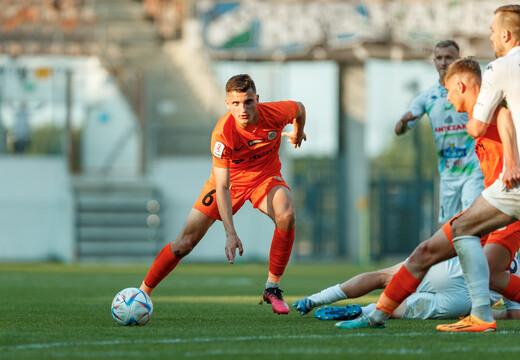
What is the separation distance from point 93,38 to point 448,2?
9664 millimetres

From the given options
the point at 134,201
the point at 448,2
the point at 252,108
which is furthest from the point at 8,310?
the point at 448,2

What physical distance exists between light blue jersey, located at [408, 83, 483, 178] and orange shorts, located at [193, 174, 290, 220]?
1.78 metres

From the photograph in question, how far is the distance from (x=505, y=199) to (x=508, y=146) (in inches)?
12.4

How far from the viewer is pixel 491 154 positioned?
6.09 m

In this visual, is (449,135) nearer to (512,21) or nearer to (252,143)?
(252,143)

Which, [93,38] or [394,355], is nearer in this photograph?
[394,355]

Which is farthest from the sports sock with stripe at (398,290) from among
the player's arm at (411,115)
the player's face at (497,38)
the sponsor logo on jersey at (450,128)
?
the sponsor logo on jersey at (450,128)

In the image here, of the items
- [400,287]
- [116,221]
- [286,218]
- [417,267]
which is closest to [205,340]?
[400,287]

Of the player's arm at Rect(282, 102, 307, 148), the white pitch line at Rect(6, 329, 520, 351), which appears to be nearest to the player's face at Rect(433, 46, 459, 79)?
the player's arm at Rect(282, 102, 307, 148)

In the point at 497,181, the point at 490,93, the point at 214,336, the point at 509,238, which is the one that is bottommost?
the point at 214,336

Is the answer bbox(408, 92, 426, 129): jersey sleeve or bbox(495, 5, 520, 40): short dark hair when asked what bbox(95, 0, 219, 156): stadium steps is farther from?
bbox(495, 5, 520, 40): short dark hair

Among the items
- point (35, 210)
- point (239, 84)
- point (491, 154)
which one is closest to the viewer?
point (491, 154)

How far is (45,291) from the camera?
11.0m

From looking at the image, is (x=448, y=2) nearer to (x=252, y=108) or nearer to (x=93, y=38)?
(x=93, y=38)
